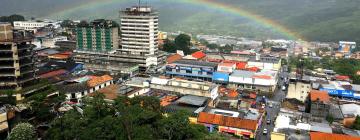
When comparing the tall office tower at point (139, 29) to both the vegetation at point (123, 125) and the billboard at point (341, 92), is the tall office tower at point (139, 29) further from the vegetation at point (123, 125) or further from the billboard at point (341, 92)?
the vegetation at point (123, 125)

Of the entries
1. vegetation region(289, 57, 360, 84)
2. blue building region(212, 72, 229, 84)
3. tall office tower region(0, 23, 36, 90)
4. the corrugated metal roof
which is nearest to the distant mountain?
vegetation region(289, 57, 360, 84)

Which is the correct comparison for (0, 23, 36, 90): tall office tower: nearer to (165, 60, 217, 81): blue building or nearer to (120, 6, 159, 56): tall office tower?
(165, 60, 217, 81): blue building

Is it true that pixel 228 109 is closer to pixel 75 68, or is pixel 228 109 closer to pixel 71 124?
pixel 71 124

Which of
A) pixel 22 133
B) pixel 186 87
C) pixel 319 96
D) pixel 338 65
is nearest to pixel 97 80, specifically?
pixel 186 87

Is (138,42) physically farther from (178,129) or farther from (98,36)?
(178,129)

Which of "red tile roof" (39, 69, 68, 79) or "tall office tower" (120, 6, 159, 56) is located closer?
"red tile roof" (39, 69, 68, 79)

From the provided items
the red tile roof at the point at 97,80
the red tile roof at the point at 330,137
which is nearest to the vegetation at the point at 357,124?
the red tile roof at the point at 330,137
